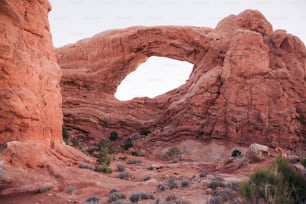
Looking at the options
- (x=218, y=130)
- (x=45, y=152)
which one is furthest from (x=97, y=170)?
(x=218, y=130)

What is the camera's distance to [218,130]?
2661 centimetres

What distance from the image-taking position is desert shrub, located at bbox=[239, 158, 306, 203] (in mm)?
7480

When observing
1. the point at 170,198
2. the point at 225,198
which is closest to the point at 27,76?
the point at 170,198

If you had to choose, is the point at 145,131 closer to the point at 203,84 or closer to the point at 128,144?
the point at 128,144

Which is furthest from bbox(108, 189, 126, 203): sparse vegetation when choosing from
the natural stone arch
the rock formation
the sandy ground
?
the natural stone arch

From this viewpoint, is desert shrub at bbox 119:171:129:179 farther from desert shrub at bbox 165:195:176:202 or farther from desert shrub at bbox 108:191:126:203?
desert shrub at bbox 165:195:176:202

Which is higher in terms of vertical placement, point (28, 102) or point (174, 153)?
point (28, 102)

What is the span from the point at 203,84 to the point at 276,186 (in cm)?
2099

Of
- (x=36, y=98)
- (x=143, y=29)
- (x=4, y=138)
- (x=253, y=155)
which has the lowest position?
(x=253, y=155)

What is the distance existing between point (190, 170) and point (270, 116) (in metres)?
10.7

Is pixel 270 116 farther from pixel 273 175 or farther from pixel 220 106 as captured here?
pixel 273 175

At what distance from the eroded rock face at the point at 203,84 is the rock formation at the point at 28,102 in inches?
547

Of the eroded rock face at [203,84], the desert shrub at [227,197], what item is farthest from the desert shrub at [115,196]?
the eroded rock face at [203,84]

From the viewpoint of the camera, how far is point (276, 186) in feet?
25.3
